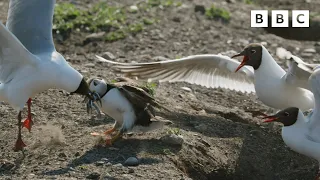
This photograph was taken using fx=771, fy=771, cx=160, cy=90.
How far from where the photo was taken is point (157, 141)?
281 inches

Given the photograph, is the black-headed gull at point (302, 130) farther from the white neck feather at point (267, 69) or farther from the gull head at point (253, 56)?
the gull head at point (253, 56)

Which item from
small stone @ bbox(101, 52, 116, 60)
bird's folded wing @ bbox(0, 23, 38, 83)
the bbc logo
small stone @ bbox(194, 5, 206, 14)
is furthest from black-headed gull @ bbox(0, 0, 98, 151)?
the bbc logo

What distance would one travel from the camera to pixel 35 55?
719 cm

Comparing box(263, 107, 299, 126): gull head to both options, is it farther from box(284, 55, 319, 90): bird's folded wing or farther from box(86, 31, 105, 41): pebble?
box(86, 31, 105, 41): pebble

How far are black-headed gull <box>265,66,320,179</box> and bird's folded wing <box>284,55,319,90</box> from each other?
48 cm

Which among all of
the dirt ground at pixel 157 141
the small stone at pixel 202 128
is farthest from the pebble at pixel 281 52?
the small stone at pixel 202 128

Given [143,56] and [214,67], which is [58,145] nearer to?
[214,67]

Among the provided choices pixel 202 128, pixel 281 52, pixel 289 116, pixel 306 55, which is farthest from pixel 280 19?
pixel 289 116

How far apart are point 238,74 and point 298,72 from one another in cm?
134

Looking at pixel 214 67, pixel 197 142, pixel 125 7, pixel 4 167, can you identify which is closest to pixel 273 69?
pixel 214 67

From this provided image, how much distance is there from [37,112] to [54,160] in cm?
146

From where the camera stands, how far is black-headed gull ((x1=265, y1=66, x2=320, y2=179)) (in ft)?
23.3

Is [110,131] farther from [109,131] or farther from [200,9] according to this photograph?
[200,9]

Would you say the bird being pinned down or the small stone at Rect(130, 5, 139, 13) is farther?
the small stone at Rect(130, 5, 139, 13)
